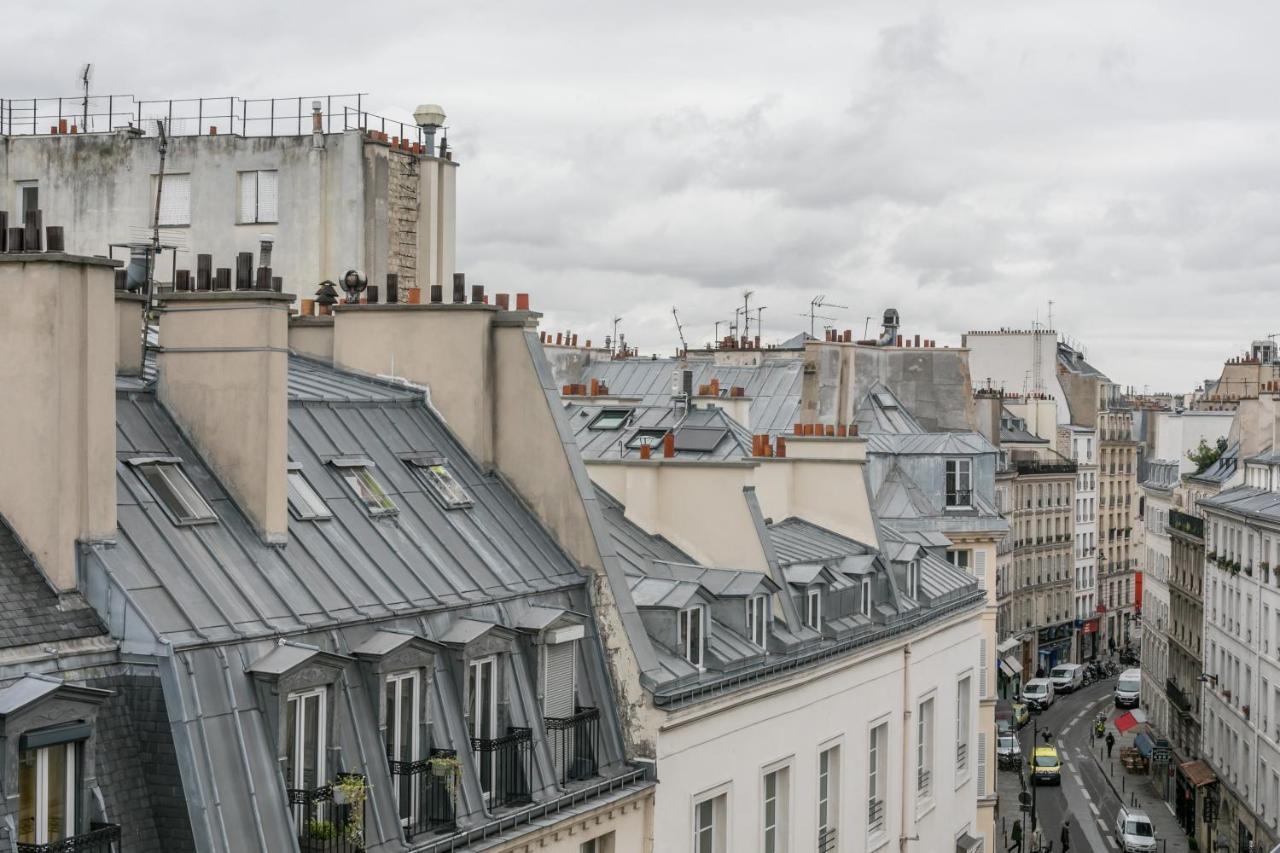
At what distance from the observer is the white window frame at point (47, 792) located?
13.7 m

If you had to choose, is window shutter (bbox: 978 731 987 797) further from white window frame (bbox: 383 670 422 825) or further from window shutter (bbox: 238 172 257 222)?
white window frame (bbox: 383 670 422 825)

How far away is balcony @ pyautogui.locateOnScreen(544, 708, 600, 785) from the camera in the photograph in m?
20.1

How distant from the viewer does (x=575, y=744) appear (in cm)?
2056

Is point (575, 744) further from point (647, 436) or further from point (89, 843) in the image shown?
point (647, 436)

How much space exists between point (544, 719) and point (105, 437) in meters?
6.34

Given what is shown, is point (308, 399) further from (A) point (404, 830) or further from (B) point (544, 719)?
(A) point (404, 830)

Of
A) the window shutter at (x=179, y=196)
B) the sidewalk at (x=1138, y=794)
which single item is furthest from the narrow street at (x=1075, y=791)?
the window shutter at (x=179, y=196)

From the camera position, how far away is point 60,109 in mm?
42469

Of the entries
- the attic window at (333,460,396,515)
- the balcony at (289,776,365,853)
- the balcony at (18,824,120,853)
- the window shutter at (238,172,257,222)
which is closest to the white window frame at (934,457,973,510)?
the window shutter at (238,172,257,222)

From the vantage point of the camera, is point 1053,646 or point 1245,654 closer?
point 1245,654

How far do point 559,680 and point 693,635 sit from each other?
→ 329 cm

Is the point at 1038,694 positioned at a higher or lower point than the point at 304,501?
lower

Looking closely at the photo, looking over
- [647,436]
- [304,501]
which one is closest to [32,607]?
[304,501]

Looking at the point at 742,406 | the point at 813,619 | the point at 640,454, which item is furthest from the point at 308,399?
the point at 742,406
